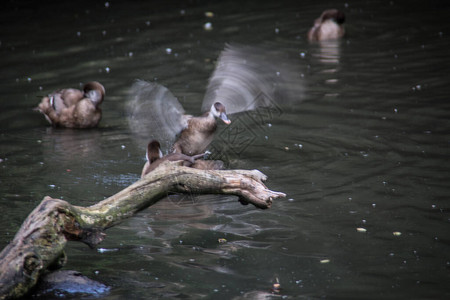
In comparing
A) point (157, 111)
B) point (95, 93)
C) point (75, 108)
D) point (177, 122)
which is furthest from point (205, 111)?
point (75, 108)

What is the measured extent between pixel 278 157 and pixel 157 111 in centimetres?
169

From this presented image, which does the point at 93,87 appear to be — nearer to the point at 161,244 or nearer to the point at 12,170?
the point at 12,170

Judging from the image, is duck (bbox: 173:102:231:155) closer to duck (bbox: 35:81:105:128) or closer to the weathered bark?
the weathered bark

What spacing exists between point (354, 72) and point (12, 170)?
643 cm

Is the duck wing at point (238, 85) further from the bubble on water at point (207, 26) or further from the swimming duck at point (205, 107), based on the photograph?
the bubble on water at point (207, 26)

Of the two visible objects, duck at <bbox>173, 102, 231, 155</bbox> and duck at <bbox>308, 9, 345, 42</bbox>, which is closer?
duck at <bbox>173, 102, 231, 155</bbox>

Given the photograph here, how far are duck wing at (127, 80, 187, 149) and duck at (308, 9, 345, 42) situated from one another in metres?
6.64

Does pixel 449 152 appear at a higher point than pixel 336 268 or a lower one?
higher

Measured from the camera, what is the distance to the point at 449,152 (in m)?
7.91

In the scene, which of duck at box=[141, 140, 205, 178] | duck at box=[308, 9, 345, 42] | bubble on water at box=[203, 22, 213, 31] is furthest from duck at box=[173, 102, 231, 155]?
bubble on water at box=[203, 22, 213, 31]

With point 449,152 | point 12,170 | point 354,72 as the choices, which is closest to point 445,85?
point 354,72

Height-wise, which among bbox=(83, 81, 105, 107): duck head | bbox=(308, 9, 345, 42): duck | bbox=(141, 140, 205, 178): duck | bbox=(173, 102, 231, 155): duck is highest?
bbox=(308, 9, 345, 42): duck

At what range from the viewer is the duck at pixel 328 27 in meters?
13.6

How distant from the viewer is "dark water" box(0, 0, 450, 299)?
5301 mm
